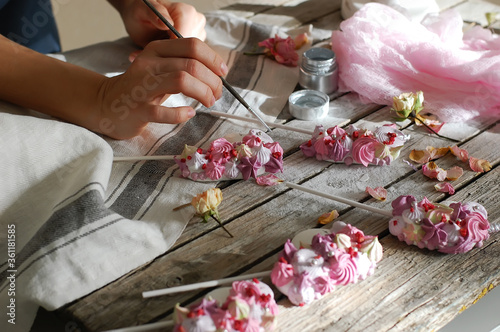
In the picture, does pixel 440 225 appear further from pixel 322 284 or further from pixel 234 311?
pixel 234 311

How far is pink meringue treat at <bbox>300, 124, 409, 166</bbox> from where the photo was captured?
3.38 ft

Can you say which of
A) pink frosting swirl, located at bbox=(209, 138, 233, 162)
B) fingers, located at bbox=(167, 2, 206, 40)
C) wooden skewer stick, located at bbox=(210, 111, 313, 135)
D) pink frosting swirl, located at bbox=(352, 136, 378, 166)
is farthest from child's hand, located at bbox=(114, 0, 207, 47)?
pink frosting swirl, located at bbox=(352, 136, 378, 166)

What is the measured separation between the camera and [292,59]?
1.36m

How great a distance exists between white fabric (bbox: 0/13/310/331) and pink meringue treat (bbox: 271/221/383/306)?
20cm

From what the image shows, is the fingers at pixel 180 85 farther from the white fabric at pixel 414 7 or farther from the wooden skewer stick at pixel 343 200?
the white fabric at pixel 414 7

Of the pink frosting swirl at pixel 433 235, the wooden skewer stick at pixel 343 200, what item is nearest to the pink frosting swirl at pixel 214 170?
the wooden skewer stick at pixel 343 200

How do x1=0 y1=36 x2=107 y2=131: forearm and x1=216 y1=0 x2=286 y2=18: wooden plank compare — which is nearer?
x1=0 y1=36 x2=107 y2=131: forearm

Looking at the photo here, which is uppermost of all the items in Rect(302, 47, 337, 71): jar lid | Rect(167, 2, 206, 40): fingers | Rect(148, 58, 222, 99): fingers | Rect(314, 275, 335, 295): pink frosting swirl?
Rect(148, 58, 222, 99): fingers

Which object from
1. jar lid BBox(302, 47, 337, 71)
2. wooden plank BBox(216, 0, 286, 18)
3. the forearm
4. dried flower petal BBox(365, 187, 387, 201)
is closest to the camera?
dried flower petal BBox(365, 187, 387, 201)

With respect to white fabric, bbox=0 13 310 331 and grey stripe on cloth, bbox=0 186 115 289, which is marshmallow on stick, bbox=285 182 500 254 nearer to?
white fabric, bbox=0 13 310 331

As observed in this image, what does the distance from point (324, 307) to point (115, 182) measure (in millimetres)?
436

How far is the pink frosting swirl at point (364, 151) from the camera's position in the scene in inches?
40.5

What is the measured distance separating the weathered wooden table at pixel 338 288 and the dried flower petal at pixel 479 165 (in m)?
0.01

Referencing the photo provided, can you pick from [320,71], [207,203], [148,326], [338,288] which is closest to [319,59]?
[320,71]
